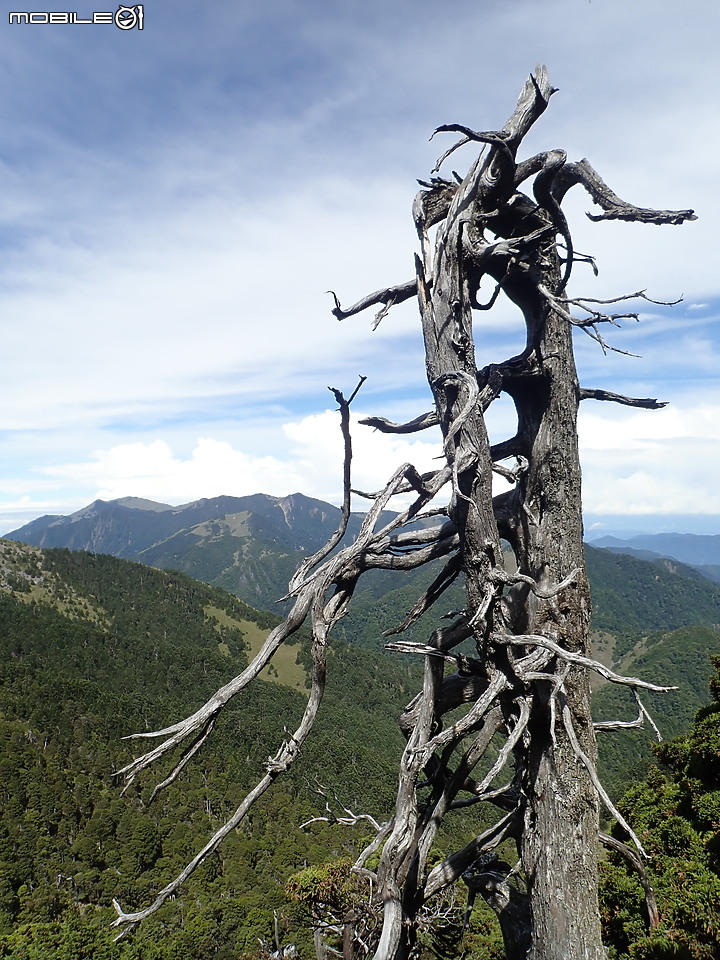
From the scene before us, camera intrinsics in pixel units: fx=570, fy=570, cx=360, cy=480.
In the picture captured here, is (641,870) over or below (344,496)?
below

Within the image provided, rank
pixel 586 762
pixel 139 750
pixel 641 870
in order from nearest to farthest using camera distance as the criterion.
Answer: pixel 586 762 < pixel 641 870 < pixel 139 750

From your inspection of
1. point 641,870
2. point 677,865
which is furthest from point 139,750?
point 641,870

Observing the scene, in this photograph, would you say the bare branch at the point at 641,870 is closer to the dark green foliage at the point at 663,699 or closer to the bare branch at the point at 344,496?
the bare branch at the point at 344,496

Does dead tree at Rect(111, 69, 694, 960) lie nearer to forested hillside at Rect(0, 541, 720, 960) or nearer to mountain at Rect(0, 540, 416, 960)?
forested hillside at Rect(0, 541, 720, 960)

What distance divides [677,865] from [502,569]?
14.3 metres

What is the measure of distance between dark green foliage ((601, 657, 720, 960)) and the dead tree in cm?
577

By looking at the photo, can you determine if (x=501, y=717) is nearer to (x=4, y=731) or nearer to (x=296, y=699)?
(x=4, y=731)

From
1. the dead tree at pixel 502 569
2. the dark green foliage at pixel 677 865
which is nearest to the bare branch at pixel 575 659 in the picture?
the dead tree at pixel 502 569

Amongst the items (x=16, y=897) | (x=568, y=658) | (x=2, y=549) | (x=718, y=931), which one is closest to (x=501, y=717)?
(x=568, y=658)

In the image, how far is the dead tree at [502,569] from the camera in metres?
3.59

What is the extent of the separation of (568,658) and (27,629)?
548 ft

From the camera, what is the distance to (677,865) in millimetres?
13281

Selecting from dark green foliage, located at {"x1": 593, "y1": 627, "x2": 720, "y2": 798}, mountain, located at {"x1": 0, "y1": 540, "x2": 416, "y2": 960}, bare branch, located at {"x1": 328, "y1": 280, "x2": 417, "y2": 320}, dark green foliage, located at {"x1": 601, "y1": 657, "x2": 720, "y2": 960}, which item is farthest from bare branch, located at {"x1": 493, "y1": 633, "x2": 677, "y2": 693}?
dark green foliage, located at {"x1": 593, "y1": 627, "x2": 720, "y2": 798}

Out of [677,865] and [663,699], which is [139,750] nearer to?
[677,865]
